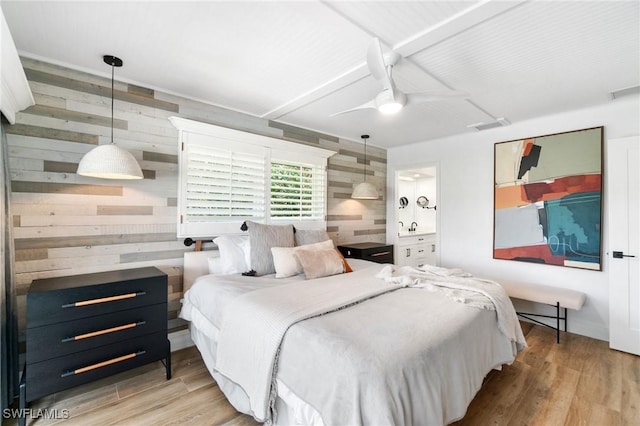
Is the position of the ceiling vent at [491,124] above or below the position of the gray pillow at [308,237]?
above

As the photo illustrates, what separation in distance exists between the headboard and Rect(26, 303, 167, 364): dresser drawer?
21.3 inches

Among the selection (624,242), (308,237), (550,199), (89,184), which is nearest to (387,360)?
(308,237)

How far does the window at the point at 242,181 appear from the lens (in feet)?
9.65

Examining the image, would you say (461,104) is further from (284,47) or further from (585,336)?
(585,336)

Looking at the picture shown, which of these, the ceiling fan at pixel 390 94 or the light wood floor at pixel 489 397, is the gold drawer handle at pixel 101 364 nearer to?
the light wood floor at pixel 489 397

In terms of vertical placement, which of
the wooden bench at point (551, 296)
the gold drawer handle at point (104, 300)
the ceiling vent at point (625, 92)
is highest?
the ceiling vent at point (625, 92)

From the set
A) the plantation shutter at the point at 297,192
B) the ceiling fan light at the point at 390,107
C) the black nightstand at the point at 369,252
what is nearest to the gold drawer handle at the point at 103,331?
the plantation shutter at the point at 297,192

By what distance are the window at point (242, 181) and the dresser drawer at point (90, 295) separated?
2.44 ft

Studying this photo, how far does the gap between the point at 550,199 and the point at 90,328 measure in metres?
4.68

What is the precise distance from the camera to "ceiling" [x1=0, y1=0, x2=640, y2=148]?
66.3 inches

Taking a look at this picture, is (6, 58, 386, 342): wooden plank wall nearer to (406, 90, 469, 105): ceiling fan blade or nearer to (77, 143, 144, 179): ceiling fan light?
(77, 143, 144, 179): ceiling fan light

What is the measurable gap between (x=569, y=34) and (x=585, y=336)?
3.20 meters

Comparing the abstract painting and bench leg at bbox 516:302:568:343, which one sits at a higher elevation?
the abstract painting

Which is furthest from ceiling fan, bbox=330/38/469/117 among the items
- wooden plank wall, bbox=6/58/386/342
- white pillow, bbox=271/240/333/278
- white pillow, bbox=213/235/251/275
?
wooden plank wall, bbox=6/58/386/342
